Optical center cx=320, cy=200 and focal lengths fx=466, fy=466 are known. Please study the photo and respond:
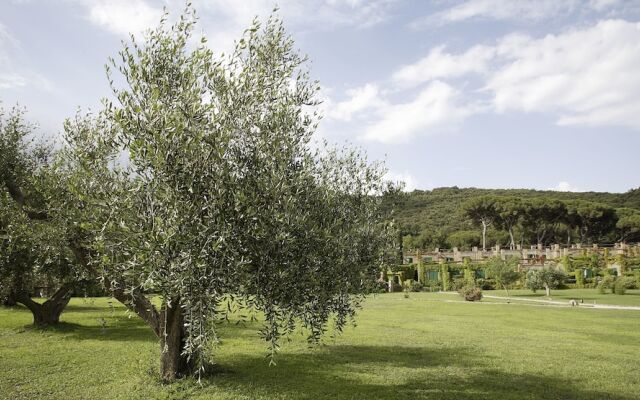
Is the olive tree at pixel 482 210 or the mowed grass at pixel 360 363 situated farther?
the olive tree at pixel 482 210

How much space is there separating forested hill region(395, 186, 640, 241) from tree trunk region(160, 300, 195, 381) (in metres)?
98.0

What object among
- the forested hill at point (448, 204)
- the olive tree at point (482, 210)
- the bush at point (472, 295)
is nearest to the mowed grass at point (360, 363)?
the bush at point (472, 295)

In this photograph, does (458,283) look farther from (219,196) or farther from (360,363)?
(219,196)

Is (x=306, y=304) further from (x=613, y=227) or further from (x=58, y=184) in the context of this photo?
(x=613, y=227)

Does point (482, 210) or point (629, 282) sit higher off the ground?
point (482, 210)

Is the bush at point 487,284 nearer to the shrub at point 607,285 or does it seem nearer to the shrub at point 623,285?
the shrub at point 607,285

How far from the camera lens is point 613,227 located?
10388 cm

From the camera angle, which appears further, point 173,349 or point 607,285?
point 607,285

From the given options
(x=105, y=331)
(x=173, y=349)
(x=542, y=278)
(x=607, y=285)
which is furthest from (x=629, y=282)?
Result: (x=173, y=349)

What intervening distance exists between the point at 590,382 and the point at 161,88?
17115 mm

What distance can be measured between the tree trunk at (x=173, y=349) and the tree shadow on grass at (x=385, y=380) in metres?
0.99

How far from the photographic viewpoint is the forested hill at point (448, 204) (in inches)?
5112

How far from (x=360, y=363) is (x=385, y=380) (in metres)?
2.91

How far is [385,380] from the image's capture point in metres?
16.7
